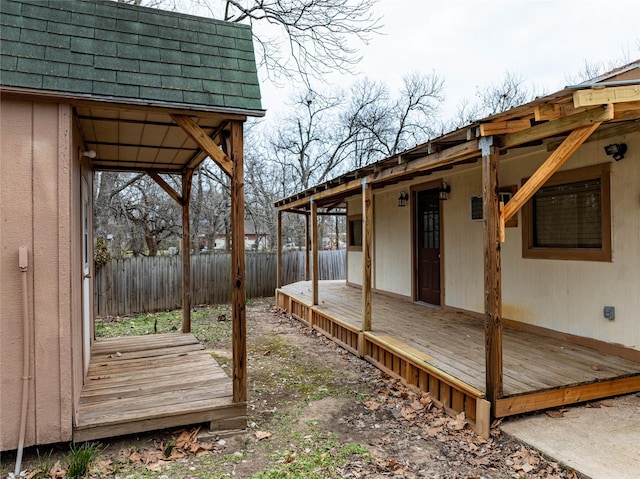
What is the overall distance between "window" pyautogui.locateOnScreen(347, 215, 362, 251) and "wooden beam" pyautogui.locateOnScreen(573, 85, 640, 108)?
22.8ft

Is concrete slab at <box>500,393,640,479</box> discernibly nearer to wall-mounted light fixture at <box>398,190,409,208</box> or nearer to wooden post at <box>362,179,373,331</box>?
wooden post at <box>362,179,373,331</box>

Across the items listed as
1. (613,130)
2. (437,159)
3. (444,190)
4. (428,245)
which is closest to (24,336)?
(437,159)

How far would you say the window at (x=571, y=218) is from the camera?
429 centimetres

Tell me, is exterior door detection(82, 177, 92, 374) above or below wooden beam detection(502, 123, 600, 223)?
below

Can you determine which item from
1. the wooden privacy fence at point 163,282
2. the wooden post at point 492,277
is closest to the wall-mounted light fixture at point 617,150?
the wooden post at point 492,277

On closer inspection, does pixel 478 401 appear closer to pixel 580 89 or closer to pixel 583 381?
pixel 583 381

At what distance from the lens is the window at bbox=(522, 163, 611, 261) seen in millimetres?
4289

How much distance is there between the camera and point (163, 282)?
986 centimetres

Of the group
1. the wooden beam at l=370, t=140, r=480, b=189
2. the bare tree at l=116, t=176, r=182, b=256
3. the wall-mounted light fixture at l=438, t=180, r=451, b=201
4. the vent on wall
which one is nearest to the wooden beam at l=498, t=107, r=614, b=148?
the wooden beam at l=370, t=140, r=480, b=189

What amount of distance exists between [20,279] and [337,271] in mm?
12154

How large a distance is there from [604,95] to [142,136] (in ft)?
13.9

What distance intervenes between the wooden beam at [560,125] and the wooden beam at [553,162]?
0.06m

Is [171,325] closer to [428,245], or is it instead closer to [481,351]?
[428,245]

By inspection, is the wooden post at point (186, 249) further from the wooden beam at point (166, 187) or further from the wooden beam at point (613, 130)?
the wooden beam at point (613, 130)
